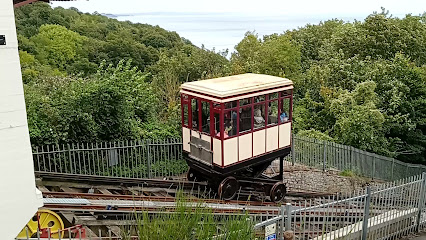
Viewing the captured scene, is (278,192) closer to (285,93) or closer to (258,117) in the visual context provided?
(258,117)

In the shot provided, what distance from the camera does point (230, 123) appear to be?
32.4 feet

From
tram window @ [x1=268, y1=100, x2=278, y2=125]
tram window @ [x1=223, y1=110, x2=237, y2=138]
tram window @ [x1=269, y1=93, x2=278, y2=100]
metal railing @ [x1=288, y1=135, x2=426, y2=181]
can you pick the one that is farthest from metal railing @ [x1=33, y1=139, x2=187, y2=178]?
metal railing @ [x1=288, y1=135, x2=426, y2=181]

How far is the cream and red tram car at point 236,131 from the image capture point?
32.1 feet

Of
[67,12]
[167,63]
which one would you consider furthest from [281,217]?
[67,12]

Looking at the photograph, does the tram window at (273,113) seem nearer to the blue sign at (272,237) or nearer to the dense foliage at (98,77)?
the dense foliage at (98,77)

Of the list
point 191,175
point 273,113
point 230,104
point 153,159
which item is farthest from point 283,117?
point 153,159

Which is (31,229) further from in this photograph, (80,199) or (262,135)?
(262,135)

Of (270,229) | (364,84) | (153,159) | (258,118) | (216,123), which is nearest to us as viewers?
(270,229)

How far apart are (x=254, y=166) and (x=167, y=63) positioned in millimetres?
15766

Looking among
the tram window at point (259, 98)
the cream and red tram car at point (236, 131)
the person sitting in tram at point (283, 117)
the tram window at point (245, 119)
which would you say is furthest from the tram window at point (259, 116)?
the person sitting in tram at point (283, 117)

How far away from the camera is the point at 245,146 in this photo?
10195 mm

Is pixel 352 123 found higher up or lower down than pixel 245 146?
lower down

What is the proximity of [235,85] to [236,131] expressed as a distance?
106 cm

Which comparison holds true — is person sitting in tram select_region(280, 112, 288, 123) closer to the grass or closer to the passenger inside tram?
the passenger inside tram
